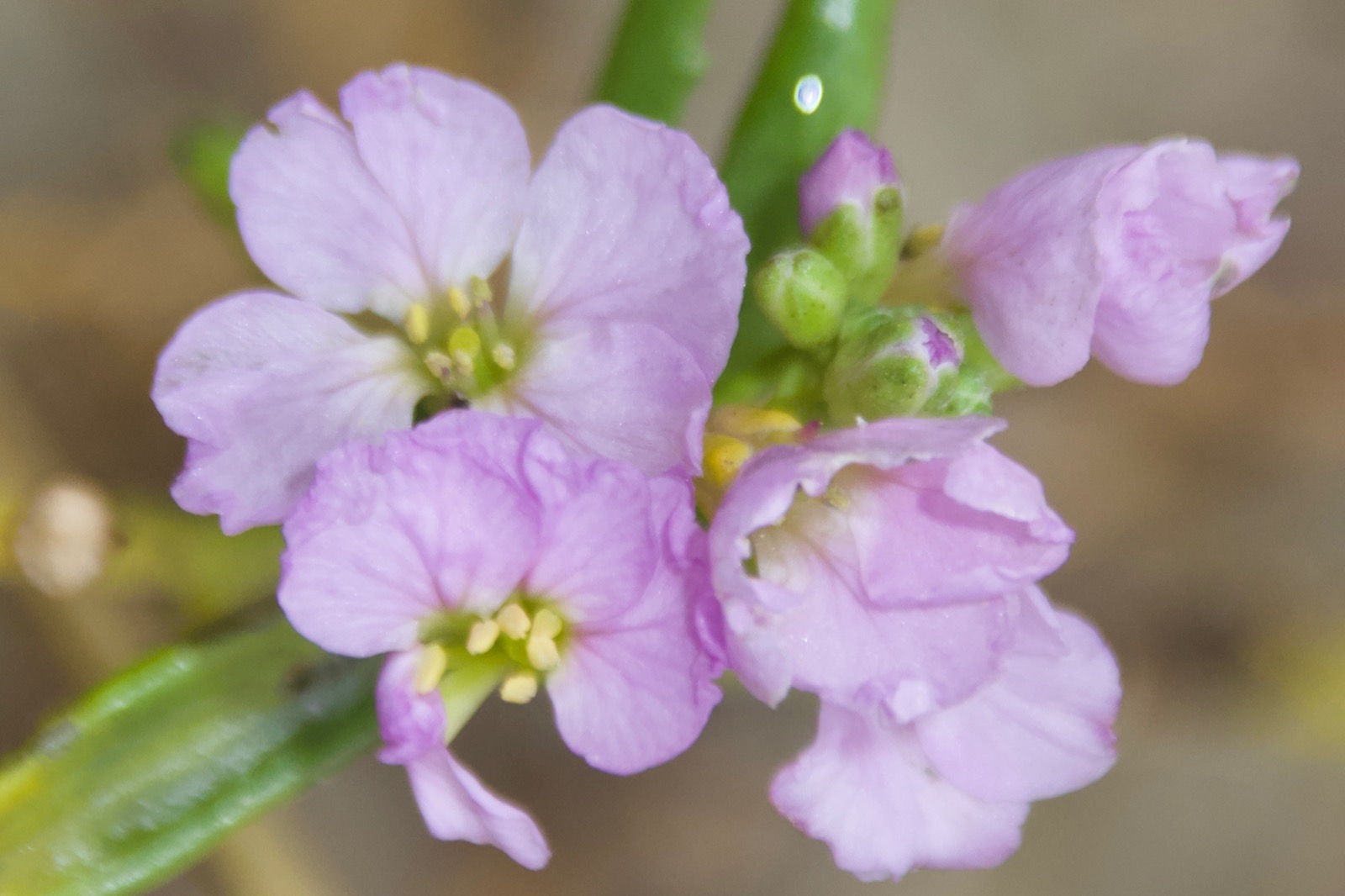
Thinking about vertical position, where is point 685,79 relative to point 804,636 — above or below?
above

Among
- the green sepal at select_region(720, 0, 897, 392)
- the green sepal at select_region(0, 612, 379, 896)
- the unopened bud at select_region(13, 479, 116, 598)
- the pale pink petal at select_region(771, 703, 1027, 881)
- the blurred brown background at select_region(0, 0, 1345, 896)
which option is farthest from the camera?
the blurred brown background at select_region(0, 0, 1345, 896)

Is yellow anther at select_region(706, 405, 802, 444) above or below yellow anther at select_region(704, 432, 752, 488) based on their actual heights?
above

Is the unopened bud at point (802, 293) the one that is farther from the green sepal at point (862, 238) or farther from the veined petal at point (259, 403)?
the veined petal at point (259, 403)

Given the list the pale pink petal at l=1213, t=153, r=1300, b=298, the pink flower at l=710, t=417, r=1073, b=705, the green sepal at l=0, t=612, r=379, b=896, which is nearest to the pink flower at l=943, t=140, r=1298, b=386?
the pale pink petal at l=1213, t=153, r=1300, b=298

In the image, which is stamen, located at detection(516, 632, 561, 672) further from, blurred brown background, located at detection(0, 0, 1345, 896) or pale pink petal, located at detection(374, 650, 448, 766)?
blurred brown background, located at detection(0, 0, 1345, 896)

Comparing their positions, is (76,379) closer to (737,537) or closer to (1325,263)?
(737,537)

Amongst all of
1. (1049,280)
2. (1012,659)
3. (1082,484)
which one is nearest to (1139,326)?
(1049,280)

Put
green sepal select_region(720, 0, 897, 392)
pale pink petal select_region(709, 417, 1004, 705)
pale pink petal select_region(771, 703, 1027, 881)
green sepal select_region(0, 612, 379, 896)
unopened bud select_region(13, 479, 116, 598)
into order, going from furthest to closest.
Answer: unopened bud select_region(13, 479, 116, 598) < green sepal select_region(720, 0, 897, 392) < green sepal select_region(0, 612, 379, 896) < pale pink petal select_region(771, 703, 1027, 881) < pale pink petal select_region(709, 417, 1004, 705)

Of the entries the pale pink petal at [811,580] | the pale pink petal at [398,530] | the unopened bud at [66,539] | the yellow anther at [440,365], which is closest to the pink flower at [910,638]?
the pale pink petal at [811,580]
